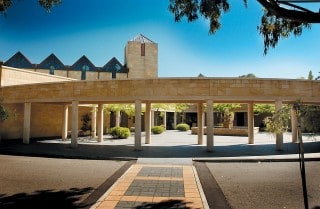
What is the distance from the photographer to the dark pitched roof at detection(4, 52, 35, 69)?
180 feet

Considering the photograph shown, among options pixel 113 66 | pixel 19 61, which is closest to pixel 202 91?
pixel 113 66

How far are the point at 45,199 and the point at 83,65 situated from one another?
1995 inches

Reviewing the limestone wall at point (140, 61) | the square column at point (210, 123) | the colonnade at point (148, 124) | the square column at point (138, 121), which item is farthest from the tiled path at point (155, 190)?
the limestone wall at point (140, 61)

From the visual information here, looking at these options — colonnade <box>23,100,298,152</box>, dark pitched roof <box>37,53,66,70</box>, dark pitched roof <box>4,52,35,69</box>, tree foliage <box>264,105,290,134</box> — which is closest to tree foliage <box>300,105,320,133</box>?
tree foliage <box>264,105,290,134</box>

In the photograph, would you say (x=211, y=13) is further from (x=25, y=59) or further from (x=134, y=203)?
(x=25, y=59)

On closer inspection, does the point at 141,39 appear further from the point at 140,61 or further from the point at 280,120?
the point at 280,120

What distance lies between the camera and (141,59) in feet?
177

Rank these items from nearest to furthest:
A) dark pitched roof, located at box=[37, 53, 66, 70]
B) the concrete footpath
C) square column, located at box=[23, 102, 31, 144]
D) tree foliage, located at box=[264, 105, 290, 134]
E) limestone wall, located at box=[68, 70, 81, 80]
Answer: tree foliage, located at box=[264, 105, 290, 134] → the concrete footpath → square column, located at box=[23, 102, 31, 144] → limestone wall, located at box=[68, 70, 81, 80] → dark pitched roof, located at box=[37, 53, 66, 70]

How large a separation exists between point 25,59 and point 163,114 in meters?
31.5

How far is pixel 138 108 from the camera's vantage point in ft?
55.7

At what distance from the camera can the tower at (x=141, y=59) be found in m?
53.6

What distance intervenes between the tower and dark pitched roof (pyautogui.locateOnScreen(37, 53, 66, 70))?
1338 centimetres

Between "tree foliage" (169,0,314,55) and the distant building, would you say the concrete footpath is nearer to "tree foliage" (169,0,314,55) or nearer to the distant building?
"tree foliage" (169,0,314,55)

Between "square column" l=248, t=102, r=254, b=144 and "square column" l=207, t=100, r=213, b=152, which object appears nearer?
"square column" l=207, t=100, r=213, b=152
